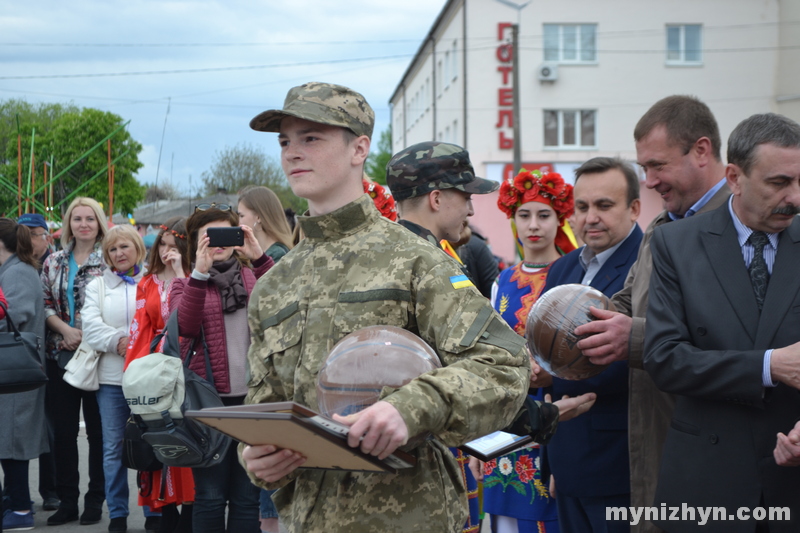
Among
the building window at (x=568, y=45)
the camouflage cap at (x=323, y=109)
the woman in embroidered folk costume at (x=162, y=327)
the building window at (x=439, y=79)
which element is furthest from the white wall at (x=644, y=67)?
the camouflage cap at (x=323, y=109)

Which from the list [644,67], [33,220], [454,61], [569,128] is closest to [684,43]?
[644,67]

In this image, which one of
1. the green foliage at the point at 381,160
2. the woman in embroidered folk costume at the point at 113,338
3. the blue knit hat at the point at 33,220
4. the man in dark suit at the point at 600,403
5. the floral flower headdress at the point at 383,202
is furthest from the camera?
the green foliage at the point at 381,160

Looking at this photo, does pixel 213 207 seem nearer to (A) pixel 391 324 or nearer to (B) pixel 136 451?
(B) pixel 136 451

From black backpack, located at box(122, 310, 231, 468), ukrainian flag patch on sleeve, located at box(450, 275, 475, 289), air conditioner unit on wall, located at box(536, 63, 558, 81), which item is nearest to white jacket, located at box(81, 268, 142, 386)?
black backpack, located at box(122, 310, 231, 468)

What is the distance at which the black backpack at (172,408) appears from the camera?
462 centimetres

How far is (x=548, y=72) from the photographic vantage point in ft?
101

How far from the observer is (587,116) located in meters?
31.5

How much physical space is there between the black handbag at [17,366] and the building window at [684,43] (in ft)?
99.6

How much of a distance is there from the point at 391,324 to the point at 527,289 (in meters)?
2.72

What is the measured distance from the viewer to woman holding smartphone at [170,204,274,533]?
484 cm

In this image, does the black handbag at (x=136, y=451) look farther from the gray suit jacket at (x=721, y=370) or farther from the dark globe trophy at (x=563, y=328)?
the gray suit jacket at (x=721, y=370)

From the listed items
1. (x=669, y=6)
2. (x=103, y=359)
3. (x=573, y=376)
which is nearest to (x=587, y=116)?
(x=669, y=6)

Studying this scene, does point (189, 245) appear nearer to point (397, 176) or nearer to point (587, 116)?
point (397, 176)

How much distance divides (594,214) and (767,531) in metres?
1.75
